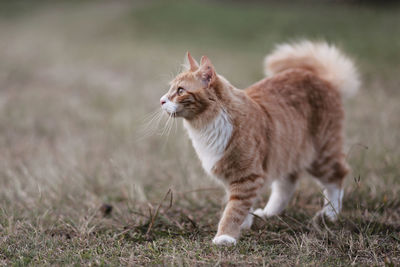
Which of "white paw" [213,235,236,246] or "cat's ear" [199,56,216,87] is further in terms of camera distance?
"cat's ear" [199,56,216,87]

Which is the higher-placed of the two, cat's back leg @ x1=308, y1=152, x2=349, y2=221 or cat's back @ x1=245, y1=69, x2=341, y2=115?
cat's back @ x1=245, y1=69, x2=341, y2=115

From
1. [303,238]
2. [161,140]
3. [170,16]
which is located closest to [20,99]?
[161,140]

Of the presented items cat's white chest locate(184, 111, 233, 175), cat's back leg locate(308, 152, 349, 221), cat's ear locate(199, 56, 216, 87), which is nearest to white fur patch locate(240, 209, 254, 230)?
cat's white chest locate(184, 111, 233, 175)

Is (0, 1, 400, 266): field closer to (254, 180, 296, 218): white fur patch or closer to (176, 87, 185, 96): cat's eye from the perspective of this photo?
(254, 180, 296, 218): white fur patch

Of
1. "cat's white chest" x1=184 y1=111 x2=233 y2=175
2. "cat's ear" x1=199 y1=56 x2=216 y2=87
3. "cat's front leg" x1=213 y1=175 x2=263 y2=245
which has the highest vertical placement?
"cat's ear" x1=199 y1=56 x2=216 y2=87

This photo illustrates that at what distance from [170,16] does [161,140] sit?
515 inches

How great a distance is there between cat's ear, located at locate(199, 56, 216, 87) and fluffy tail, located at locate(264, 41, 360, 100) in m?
1.10

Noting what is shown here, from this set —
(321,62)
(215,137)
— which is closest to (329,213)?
(215,137)

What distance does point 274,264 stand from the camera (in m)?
2.18

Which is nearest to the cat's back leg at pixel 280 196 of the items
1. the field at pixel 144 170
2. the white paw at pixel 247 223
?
the field at pixel 144 170

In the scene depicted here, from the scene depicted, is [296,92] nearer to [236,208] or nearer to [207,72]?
[207,72]

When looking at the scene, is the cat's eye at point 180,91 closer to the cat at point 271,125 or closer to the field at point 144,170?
the cat at point 271,125

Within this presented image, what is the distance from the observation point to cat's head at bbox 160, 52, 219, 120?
8.21ft

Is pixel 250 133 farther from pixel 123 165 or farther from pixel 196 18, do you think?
pixel 196 18
